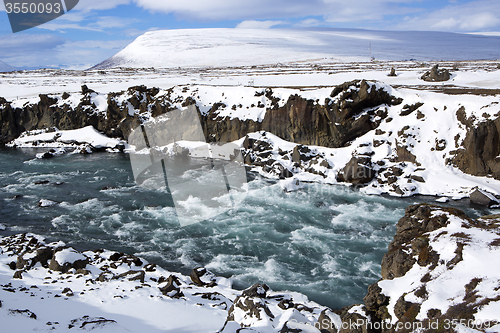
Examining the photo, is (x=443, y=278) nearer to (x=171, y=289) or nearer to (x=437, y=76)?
(x=171, y=289)

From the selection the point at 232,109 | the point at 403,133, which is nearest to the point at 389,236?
the point at 403,133

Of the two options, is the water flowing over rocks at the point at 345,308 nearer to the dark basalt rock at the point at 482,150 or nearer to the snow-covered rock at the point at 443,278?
the snow-covered rock at the point at 443,278

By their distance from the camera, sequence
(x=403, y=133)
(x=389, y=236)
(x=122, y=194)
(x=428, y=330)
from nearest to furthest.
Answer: (x=428, y=330)
(x=389, y=236)
(x=122, y=194)
(x=403, y=133)

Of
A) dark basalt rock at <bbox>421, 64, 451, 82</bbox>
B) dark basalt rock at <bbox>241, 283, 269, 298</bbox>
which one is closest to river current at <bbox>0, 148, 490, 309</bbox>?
dark basalt rock at <bbox>241, 283, 269, 298</bbox>

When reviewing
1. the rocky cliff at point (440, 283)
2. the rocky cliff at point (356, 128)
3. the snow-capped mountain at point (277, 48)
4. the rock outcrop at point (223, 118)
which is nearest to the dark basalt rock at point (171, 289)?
the rocky cliff at point (440, 283)

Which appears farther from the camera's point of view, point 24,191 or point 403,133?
point 403,133

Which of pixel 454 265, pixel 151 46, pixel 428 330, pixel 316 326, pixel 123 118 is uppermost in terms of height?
pixel 151 46

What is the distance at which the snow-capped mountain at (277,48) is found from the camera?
103 metres

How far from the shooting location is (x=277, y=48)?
394 ft

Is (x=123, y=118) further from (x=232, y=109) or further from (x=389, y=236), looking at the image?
(x=389, y=236)

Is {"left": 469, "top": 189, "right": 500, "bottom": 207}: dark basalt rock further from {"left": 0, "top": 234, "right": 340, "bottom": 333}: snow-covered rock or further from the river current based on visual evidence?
{"left": 0, "top": 234, "right": 340, "bottom": 333}: snow-covered rock

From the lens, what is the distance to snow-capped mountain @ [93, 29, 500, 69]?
337 feet

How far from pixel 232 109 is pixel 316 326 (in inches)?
970

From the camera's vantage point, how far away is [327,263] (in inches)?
575
